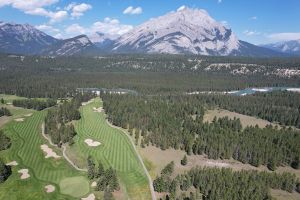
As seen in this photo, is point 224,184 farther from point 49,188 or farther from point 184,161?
point 49,188

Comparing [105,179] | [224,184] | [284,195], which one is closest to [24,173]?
[105,179]

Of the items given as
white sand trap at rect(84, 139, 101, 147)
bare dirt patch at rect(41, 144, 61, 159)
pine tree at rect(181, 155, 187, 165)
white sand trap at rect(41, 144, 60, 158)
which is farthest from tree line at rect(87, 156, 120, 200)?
pine tree at rect(181, 155, 187, 165)

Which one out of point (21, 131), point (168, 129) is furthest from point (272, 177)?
point (21, 131)

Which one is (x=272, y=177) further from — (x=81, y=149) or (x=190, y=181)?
(x=81, y=149)

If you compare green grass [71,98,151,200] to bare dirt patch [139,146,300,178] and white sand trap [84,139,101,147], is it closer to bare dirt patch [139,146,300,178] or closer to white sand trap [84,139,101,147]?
white sand trap [84,139,101,147]

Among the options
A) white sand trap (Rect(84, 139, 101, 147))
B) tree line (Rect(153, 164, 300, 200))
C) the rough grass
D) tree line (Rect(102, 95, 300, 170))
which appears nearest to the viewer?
tree line (Rect(153, 164, 300, 200))
